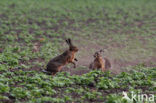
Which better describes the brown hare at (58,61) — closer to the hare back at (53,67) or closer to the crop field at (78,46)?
the hare back at (53,67)

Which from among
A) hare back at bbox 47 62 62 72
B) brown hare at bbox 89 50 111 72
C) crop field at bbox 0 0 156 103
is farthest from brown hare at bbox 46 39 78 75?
brown hare at bbox 89 50 111 72

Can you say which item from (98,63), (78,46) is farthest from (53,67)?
(78,46)

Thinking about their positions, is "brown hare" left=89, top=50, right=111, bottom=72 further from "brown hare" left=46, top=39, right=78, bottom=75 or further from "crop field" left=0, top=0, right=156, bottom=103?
"brown hare" left=46, top=39, right=78, bottom=75

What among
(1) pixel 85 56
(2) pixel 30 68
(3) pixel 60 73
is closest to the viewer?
(3) pixel 60 73

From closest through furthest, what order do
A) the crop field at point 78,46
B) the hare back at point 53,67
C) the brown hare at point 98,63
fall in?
the crop field at point 78,46 → the hare back at point 53,67 → the brown hare at point 98,63

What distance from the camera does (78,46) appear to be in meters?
13.9

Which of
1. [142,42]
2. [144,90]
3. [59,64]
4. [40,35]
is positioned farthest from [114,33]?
[144,90]

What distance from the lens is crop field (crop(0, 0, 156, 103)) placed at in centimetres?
793

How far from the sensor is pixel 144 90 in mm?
8414

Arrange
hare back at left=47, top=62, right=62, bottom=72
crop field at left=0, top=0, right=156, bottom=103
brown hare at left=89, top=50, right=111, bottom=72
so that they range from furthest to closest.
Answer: brown hare at left=89, top=50, right=111, bottom=72 < hare back at left=47, top=62, right=62, bottom=72 < crop field at left=0, top=0, right=156, bottom=103

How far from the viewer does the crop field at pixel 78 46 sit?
7930mm

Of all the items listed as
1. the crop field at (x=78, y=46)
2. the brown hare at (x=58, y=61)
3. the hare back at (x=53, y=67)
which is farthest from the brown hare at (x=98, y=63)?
the hare back at (x=53, y=67)

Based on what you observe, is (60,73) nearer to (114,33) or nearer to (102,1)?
(114,33)

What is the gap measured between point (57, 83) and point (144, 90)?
2.21 metres
